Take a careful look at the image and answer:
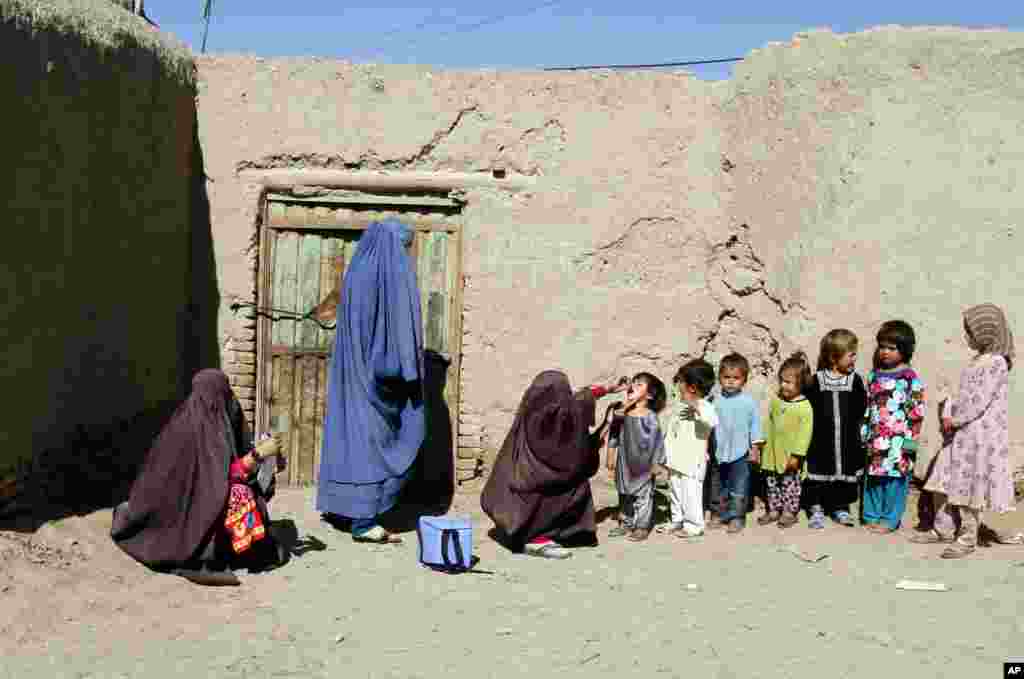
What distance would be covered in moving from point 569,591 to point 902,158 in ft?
9.96

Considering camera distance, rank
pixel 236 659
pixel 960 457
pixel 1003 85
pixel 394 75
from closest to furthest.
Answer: pixel 236 659
pixel 960 457
pixel 1003 85
pixel 394 75

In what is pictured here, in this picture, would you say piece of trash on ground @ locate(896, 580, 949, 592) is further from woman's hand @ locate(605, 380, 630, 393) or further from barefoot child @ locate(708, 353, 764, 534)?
woman's hand @ locate(605, 380, 630, 393)

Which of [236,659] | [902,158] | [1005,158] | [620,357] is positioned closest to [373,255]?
[620,357]

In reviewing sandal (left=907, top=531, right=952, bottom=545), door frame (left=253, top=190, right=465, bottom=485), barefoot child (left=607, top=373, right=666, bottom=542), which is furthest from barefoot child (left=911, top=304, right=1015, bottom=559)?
door frame (left=253, top=190, right=465, bottom=485)

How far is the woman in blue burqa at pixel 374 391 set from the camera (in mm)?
5973

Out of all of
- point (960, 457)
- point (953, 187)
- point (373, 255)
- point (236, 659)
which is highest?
point (953, 187)

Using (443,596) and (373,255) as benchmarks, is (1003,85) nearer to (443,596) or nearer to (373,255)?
(373,255)

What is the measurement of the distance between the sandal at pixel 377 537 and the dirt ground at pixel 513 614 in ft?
0.24

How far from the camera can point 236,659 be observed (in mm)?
4238

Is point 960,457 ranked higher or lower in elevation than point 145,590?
higher

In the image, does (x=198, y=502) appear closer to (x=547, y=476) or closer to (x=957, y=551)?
(x=547, y=476)

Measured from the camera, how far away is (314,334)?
7035 mm

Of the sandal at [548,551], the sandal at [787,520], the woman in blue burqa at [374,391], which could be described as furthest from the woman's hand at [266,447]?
the sandal at [787,520]

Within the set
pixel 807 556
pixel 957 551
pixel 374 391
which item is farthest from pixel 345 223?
pixel 957 551
